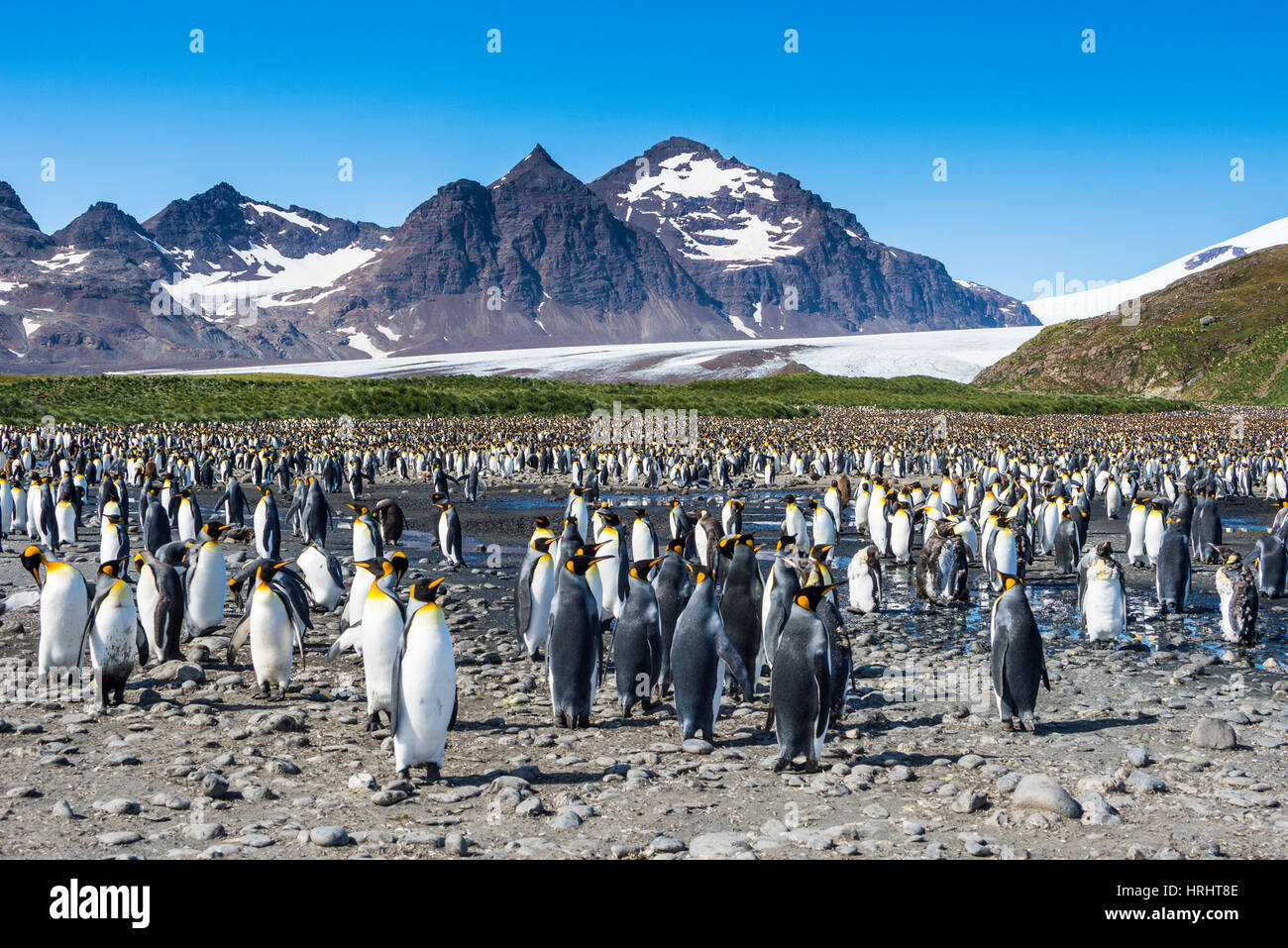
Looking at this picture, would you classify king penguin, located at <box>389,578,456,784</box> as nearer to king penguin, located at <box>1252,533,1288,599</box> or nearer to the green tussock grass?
king penguin, located at <box>1252,533,1288,599</box>

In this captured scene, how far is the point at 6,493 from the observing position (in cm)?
1526

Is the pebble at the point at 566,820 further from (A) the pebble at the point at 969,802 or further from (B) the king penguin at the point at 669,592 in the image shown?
(B) the king penguin at the point at 669,592

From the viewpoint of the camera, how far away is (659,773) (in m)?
5.49

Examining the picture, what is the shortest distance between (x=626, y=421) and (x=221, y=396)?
2759 cm

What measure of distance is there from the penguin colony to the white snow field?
75855mm

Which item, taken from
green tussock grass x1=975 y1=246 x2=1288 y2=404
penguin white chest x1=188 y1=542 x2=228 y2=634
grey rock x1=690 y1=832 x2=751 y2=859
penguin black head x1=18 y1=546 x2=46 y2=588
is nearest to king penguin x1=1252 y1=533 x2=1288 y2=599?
grey rock x1=690 y1=832 x2=751 y2=859

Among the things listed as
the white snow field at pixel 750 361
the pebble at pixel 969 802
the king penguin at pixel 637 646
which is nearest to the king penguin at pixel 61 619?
the king penguin at pixel 637 646

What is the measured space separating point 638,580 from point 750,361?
102860 millimetres

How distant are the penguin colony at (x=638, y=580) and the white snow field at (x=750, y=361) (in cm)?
7585

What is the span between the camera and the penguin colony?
20.2ft

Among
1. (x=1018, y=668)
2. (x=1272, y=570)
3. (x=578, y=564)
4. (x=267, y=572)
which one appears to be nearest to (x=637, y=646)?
(x=578, y=564)

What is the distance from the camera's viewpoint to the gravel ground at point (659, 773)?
447cm
